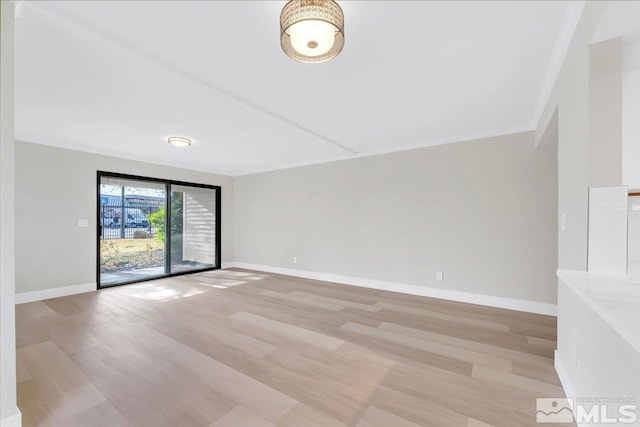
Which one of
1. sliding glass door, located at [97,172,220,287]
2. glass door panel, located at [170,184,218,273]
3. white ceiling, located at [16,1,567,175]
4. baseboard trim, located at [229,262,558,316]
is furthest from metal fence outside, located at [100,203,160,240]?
baseboard trim, located at [229,262,558,316]

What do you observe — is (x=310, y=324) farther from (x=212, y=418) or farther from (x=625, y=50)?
(x=625, y=50)

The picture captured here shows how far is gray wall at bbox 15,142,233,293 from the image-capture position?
3.86 m

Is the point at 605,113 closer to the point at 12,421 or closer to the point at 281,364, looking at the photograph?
the point at 281,364

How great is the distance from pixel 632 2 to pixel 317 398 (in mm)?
2654

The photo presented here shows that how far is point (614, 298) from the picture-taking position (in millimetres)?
1104

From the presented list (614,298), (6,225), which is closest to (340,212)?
(614,298)

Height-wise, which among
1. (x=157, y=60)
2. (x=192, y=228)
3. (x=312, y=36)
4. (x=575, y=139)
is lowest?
(x=192, y=228)

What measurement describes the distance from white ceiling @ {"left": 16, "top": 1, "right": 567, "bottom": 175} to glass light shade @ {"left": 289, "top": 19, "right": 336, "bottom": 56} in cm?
21

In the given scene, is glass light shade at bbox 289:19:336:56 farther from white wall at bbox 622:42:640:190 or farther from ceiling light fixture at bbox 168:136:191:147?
ceiling light fixture at bbox 168:136:191:147

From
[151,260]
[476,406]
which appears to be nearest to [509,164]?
[476,406]

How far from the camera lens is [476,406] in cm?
172

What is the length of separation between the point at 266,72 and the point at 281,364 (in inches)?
96.8

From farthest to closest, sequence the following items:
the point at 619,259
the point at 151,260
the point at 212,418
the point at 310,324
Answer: the point at 151,260, the point at 310,324, the point at 212,418, the point at 619,259

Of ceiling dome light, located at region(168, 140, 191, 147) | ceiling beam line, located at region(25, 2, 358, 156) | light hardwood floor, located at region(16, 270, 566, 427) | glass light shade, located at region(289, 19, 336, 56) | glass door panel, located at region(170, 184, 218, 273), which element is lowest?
light hardwood floor, located at region(16, 270, 566, 427)
